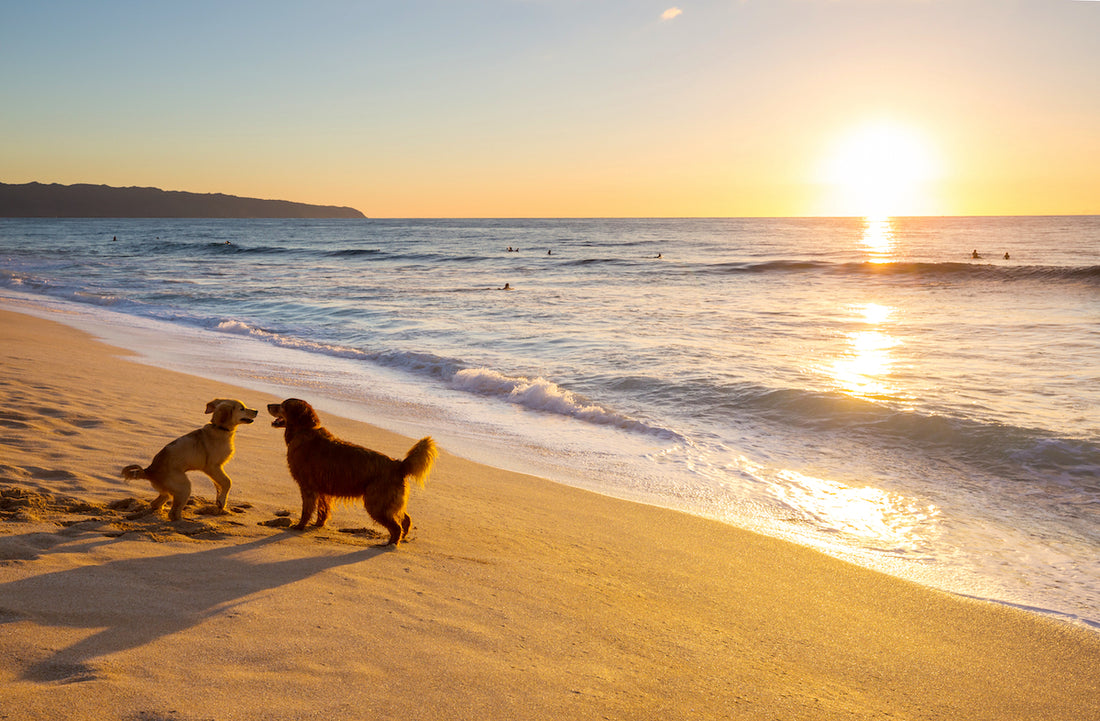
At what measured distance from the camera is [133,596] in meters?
3.10

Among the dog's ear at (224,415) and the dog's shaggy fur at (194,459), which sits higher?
the dog's ear at (224,415)

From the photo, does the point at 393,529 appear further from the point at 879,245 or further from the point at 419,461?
the point at 879,245

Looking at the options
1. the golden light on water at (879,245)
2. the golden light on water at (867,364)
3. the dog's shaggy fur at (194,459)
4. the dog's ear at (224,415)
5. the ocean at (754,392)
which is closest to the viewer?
the dog's shaggy fur at (194,459)

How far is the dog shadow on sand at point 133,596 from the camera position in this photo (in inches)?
103

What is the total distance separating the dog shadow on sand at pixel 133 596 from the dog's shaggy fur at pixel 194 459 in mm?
590

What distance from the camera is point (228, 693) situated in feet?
7.97

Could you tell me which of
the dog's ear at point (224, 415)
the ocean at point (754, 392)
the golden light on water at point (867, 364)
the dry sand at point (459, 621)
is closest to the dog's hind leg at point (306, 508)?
the dry sand at point (459, 621)

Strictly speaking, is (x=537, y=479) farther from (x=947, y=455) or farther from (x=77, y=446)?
(x=947, y=455)

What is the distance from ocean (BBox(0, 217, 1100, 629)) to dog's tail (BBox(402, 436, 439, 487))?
2.66 m

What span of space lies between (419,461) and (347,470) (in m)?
0.48

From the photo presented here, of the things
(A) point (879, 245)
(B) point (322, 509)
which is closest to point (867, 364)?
(B) point (322, 509)

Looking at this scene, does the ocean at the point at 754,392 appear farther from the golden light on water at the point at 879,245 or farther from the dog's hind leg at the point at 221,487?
the golden light on water at the point at 879,245

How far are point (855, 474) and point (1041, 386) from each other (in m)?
5.19

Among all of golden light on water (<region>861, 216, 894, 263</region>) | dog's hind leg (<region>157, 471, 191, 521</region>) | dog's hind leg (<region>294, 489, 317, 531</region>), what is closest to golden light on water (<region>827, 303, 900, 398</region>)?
dog's hind leg (<region>294, 489, 317, 531</region>)
